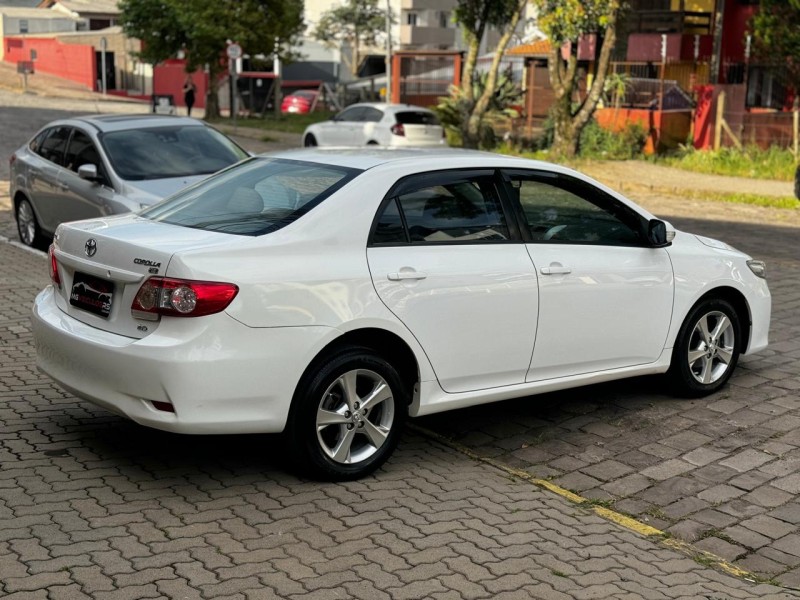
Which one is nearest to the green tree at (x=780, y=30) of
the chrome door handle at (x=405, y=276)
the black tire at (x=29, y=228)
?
the black tire at (x=29, y=228)

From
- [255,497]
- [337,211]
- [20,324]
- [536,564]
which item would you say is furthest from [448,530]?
[20,324]

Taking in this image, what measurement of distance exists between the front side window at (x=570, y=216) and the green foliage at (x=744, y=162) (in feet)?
61.2

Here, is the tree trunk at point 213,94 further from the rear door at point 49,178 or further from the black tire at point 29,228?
the rear door at point 49,178

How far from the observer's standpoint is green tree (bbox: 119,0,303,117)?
1727 inches

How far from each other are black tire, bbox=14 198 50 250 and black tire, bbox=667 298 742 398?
324 inches

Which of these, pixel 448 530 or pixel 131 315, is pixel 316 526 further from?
pixel 131 315

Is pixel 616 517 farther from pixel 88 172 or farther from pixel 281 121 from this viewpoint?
pixel 281 121

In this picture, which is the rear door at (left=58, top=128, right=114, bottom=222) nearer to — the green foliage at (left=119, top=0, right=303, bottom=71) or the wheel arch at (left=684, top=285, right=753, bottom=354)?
the wheel arch at (left=684, top=285, right=753, bottom=354)

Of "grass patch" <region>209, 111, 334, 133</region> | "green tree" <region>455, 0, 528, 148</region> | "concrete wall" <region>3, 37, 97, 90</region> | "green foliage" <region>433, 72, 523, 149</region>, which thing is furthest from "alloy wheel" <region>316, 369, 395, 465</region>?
"concrete wall" <region>3, 37, 97, 90</region>

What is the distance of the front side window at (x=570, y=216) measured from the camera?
659cm

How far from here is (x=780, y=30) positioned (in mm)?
25406

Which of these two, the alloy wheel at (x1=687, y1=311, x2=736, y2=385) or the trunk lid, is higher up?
the trunk lid

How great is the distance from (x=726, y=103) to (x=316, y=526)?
1026 inches

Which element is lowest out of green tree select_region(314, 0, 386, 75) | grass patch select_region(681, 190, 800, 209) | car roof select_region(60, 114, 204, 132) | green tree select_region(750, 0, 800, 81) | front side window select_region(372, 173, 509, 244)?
grass patch select_region(681, 190, 800, 209)
